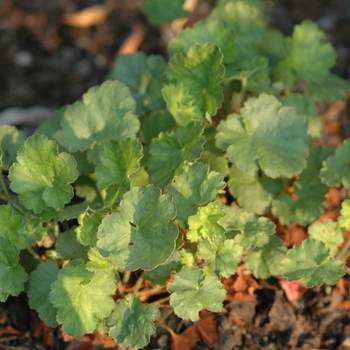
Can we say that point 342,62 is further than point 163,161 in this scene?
Yes

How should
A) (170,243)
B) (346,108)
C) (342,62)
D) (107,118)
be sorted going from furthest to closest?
(342,62) → (346,108) → (107,118) → (170,243)

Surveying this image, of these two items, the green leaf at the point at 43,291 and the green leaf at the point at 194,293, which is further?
the green leaf at the point at 43,291

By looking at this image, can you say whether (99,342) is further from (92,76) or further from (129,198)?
(92,76)

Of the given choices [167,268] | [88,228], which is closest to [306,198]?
[167,268]

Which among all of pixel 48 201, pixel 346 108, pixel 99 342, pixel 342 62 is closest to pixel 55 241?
pixel 48 201

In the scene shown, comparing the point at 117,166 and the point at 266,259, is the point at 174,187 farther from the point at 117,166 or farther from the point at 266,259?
the point at 266,259

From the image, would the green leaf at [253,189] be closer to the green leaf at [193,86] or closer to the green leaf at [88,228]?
the green leaf at [193,86]

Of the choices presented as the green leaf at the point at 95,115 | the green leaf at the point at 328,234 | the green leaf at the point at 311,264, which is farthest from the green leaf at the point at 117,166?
the green leaf at the point at 328,234
